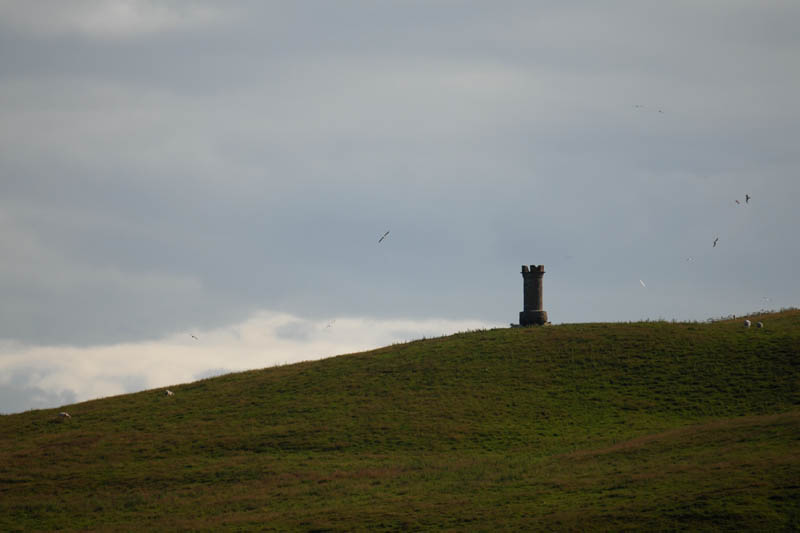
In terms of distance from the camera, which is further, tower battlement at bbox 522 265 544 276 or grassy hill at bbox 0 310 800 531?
tower battlement at bbox 522 265 544 276

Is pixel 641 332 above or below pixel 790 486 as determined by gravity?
above

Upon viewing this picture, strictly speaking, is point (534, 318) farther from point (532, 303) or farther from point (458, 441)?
point (458, 441)

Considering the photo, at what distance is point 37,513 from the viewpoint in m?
47.8

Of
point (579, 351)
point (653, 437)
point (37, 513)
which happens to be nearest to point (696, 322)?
point (579, 351)

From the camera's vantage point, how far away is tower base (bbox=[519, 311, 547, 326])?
77625mm

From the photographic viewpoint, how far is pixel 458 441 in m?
55.5

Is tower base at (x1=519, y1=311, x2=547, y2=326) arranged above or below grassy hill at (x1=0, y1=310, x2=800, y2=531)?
above

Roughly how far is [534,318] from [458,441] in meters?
24.1

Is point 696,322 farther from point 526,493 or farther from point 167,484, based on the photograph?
point 167,484

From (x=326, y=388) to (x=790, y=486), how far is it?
36989mm

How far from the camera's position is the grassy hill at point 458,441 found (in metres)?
39.8

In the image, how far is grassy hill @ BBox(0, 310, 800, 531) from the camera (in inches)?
1566

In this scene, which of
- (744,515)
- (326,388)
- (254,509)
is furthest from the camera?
(326,388)

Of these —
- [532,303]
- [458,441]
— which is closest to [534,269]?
[532,303]
